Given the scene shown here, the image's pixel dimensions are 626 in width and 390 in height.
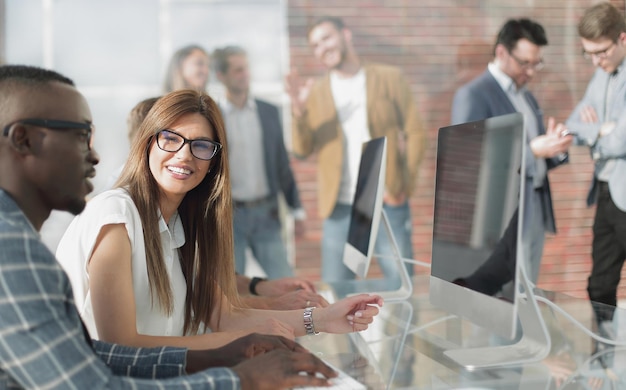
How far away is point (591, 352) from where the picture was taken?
1.77m

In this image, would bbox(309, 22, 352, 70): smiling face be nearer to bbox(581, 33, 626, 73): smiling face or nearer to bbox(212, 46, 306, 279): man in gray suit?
bbox(212, 46, 306, 279): man in gray suit

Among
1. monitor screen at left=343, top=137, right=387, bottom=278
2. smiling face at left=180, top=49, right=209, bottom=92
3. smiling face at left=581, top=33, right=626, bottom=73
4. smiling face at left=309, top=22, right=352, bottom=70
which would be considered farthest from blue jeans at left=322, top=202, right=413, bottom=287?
monitor screen at left=343, top=137, right=387, bottom=278

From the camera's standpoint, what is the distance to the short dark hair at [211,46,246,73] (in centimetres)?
455

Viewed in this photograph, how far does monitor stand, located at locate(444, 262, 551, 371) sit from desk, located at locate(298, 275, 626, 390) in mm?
20

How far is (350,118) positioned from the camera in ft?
15.2

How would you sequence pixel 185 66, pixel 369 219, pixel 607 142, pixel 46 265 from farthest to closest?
pixel 185 66
pixel 607 142
pixel 369 219
pixel 46 265

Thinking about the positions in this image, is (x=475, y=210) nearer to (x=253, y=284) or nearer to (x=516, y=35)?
(x=253, y=284)

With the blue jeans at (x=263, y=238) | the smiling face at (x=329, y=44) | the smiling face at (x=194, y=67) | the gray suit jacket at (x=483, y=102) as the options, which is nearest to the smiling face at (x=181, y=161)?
the gray suit jacket at (x=483, y=102)

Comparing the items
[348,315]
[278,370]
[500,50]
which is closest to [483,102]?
[500,50]

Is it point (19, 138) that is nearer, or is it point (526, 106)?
point (19, 138)

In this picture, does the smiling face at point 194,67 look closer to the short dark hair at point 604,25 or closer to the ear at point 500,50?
the ear at point 500,50

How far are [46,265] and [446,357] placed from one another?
98 centimetres

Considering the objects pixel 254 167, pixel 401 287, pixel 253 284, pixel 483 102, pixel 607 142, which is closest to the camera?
pixel 253 284

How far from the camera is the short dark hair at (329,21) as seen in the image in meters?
4.67
